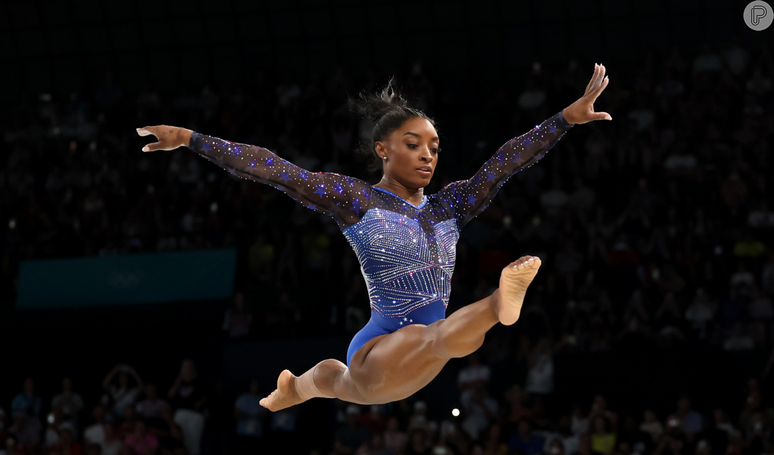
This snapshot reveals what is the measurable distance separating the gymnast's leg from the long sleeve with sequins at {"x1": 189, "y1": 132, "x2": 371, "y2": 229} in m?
0.68

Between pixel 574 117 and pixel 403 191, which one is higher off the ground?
pixel 574 117

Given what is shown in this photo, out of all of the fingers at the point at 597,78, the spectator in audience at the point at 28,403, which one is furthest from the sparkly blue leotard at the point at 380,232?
the spectator in audience at the point at 28,403

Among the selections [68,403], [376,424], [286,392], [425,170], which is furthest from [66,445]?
[425,170]

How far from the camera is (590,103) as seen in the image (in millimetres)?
4723

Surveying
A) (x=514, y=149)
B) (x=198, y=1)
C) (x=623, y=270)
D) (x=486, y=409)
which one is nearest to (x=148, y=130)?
(x=514, y=149)

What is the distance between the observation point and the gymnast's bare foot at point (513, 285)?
3703 mm

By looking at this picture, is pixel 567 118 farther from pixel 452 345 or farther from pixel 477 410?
pixel 477 410

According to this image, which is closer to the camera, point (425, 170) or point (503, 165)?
point (425, 170)

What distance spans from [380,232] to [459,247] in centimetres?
668

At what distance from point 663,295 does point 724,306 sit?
640 millimetres

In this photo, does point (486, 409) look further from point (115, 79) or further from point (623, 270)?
point (115, 79)

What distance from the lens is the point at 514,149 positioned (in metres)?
4.91

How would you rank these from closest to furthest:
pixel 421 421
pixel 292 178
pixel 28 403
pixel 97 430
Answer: pixel 292 178 < pixel 421 421 < pixel 97 430 < pixel 28 403

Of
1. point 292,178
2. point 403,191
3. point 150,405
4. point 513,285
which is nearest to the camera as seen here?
point 513,285
